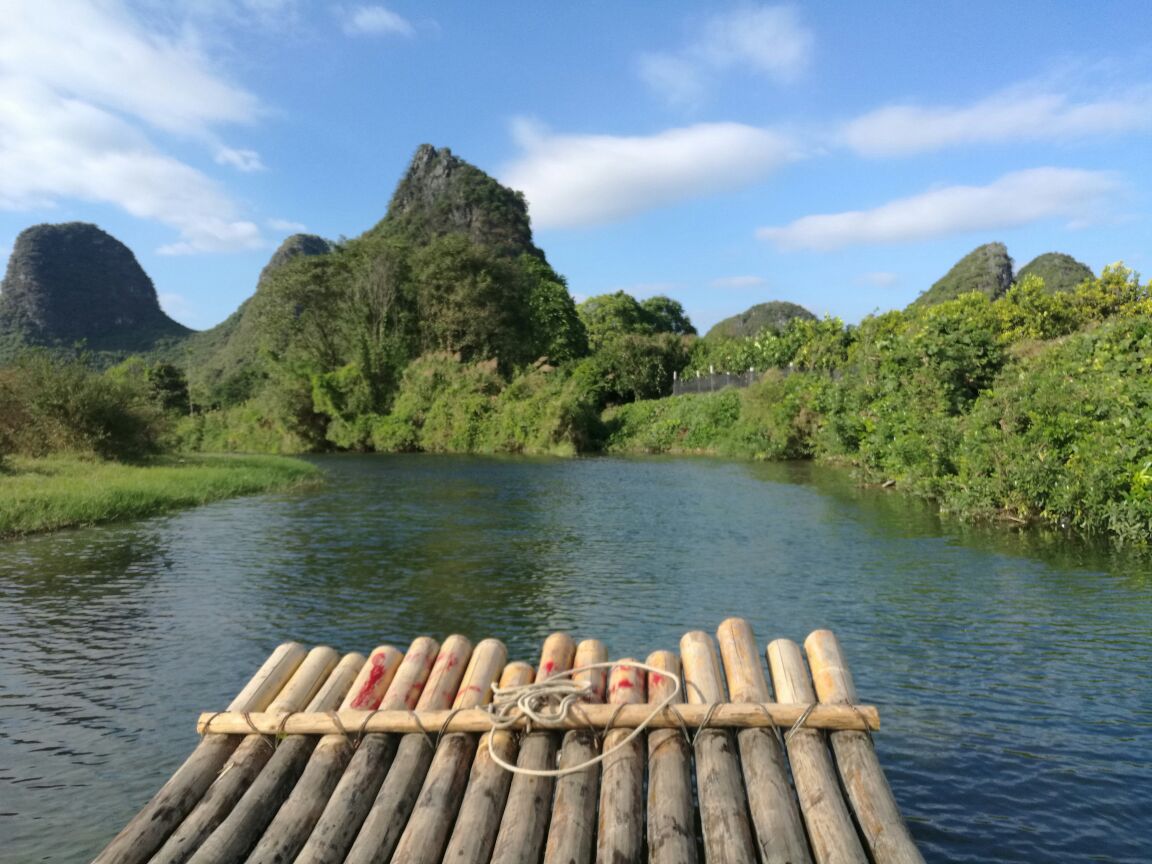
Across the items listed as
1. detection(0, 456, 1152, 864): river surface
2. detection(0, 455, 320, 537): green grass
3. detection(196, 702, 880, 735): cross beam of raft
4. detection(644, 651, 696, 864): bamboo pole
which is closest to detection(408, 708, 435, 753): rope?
detection(196, 702, 880, 735): cross beam of raft

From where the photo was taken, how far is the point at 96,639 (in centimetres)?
1088

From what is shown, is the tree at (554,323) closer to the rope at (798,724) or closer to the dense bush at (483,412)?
the dense bush at (483,412)

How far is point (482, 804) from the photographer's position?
4637 mm

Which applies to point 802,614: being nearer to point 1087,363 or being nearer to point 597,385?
point 1087,363

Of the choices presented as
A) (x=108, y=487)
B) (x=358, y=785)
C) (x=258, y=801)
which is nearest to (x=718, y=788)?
(x=358, y=785)

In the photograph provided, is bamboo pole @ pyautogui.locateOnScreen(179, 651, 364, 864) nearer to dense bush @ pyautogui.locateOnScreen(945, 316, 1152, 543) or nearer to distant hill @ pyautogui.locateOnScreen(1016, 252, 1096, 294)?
dense bush @ pyautogui.locateOnScreen(945, 316, 1152, 543)

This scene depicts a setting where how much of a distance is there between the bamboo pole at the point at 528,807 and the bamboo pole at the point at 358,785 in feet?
2.64

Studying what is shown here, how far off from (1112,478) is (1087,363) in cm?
457

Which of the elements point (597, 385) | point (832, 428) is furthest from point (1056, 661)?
point (597, 385)

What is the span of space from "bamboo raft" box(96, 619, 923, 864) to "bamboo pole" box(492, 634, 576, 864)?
1cm

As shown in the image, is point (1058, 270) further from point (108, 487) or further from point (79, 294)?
point (79, 294)

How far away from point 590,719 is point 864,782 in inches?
62.3

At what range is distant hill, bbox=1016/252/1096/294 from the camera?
89.6 meters

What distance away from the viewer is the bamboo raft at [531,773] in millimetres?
4383
